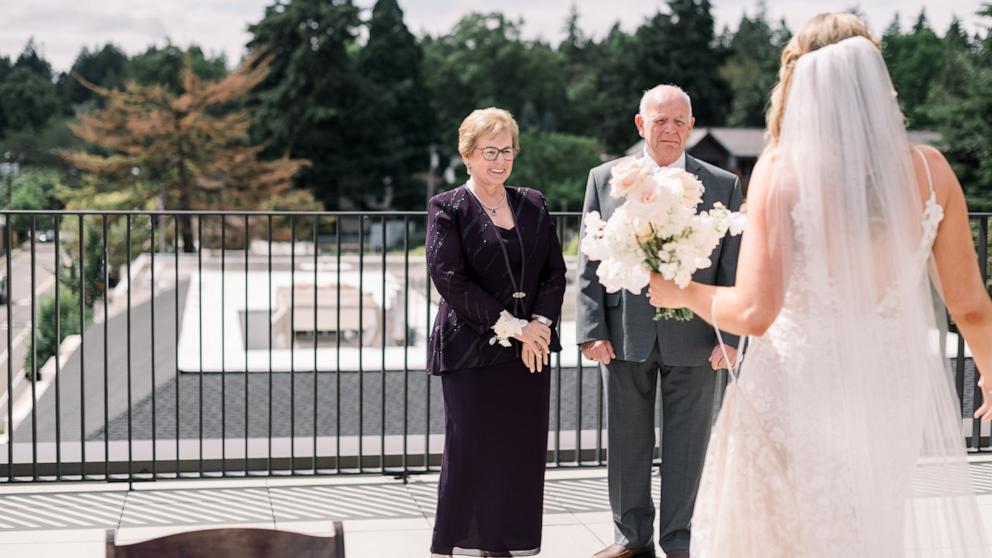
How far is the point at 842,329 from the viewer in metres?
2.40

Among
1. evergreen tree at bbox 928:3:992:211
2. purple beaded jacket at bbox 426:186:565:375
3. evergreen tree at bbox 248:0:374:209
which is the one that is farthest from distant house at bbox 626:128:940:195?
purple beaded jacket at bbox 426:186:565:375

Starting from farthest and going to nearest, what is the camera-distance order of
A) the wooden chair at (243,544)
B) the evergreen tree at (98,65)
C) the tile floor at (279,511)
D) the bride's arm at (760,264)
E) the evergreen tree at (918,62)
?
1. the evergreen tree at (98,65)
2. the evergreen tree at (918,62)
3. the tile floor at (279,511)
4. the bride's arm at (760,264)
5. the wooden chair at (243,544)

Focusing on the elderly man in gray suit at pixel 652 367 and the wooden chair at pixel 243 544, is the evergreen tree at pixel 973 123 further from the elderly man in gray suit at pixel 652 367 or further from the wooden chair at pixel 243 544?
the wooden chair at pixel 243 544

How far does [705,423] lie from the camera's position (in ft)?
12.5

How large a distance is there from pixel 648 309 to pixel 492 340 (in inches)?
22.3

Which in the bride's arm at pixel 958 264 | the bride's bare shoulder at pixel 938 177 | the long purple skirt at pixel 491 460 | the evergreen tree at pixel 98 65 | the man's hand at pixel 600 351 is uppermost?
the evergreen tree at pixel 98 65

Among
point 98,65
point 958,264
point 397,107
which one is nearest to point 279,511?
point 958,264

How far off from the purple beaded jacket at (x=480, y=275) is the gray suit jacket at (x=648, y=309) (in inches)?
7.6

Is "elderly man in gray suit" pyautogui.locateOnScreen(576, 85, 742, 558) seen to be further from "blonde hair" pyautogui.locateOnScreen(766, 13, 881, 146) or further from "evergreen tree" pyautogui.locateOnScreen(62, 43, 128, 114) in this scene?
"evergreen tree" pyautogui.locateOnScreen(62, 43, 128, 114)

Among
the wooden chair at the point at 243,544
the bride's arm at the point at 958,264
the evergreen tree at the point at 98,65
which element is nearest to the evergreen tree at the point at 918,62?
the bride's arm at the point at 958,264

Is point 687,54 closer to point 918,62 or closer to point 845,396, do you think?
point 918,62

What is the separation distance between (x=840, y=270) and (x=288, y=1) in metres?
57.3

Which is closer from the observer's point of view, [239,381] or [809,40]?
[809,40]

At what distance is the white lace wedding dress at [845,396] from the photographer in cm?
235
